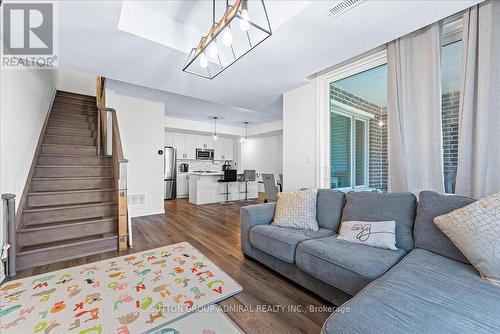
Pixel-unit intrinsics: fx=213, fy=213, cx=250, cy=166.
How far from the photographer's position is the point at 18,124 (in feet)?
8.31

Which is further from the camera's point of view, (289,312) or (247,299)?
(247,299)

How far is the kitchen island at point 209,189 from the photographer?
592cm

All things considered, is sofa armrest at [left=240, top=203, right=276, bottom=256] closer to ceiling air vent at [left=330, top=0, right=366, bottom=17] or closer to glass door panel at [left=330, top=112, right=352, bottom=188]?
glass door panel at [left=330, top=112, right=352, bottom=188]

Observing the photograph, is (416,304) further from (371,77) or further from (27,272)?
(27,272)

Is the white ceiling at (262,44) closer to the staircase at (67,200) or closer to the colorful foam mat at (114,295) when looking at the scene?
the staircase at (67,200)

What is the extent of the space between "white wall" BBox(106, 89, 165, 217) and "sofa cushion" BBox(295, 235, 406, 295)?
3.83m

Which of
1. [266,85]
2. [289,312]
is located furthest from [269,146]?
[289,312]

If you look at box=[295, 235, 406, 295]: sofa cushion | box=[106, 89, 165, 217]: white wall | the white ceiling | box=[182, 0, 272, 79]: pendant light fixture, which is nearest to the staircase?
box=[106, 89, 165, 217]: white wall

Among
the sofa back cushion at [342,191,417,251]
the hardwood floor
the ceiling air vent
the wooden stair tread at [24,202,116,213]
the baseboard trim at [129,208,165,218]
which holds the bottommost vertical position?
the hardwood floor

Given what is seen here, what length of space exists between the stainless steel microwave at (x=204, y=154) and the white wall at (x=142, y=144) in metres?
2.90

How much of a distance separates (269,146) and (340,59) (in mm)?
5828

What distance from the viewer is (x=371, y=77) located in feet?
8.61

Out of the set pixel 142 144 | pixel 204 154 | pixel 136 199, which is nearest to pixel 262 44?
pixel 142 144

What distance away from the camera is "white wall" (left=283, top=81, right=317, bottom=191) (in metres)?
3.12
